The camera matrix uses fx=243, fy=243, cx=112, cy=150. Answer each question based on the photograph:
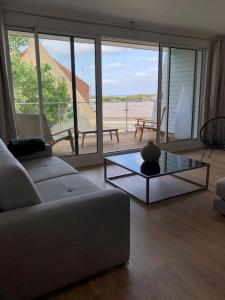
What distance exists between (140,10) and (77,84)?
142 centimetres

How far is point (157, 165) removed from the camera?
293 cm

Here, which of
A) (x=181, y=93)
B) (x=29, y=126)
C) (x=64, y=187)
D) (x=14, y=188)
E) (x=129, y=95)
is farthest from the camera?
(x=129, y=95)

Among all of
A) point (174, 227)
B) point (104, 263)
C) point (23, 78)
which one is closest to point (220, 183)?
point (174, 227)

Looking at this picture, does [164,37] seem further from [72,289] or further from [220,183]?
[72,289]

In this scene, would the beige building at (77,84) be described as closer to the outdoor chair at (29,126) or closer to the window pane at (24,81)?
the window pane at (24,81)

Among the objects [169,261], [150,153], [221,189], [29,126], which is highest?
[29,126]

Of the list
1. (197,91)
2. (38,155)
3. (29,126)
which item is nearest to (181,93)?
(197,91)

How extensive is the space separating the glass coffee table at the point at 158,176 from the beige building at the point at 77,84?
1.10 meters

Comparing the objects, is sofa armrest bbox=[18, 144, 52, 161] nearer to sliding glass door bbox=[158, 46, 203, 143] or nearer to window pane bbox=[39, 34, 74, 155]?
window pane bbox=[39, 34, 74, 155]

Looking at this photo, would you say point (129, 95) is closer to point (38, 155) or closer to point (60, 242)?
point (38, 155)

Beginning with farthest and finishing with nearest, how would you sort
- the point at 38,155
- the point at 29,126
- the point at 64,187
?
the point at 29,126 → the point at 38,155 → the point at 64,187

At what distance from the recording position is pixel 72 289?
4.93ft

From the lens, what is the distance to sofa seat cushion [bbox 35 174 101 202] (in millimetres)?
1816

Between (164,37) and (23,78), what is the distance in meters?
2.61
